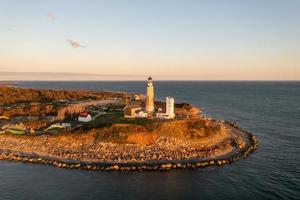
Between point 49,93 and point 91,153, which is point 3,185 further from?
point 49,93

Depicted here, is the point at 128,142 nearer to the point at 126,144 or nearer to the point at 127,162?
the point at 126,144

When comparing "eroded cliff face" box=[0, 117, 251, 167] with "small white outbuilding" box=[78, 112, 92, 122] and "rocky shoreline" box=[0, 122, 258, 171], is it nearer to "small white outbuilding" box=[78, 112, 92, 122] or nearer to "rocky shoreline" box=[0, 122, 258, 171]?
"rocky shoreline" box=[0, 122, 258, 171]

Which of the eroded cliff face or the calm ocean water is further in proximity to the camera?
the eroded cliff face

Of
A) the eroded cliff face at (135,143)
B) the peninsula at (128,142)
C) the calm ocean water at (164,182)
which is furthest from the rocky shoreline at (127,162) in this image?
the calm ocean water at (164,182)

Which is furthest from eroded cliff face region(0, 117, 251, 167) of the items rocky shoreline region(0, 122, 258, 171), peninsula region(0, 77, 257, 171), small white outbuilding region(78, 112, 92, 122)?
small white outbuilding region(78, 112, 92, 122)

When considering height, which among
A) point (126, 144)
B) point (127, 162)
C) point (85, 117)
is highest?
point (85, 117)

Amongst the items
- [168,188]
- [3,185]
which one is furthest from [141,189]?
[3,185]

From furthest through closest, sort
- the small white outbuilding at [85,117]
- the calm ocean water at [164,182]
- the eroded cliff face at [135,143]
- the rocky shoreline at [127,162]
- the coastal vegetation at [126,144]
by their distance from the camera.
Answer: the small white outbuilding at [85,117] < the eroded cliff face at [135,143] < the coastal vegetation at [126,144] < the rocky shoreline at [127,162] < the calm ocean water at [164,182]

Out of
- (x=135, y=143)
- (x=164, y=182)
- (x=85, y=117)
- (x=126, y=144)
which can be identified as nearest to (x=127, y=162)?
(x=126, y=144)

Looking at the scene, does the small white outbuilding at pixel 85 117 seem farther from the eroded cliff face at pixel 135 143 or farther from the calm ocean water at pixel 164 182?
the calm ocean water at pixel 164 182

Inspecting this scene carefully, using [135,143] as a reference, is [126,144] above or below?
below


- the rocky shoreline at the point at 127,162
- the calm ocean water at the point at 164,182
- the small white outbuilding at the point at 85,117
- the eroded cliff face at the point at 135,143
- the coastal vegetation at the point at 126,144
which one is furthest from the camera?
the small white outbuilding at the point at 85,117

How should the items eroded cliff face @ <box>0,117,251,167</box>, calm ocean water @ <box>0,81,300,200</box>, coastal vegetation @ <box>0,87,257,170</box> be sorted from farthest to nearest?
eroded cliff face @ <box>0,117,251,167</box> < coastal vegetation @ <box>0,87,257,170</box> < calm ocean water @ <box>0,81,300,200</box>
